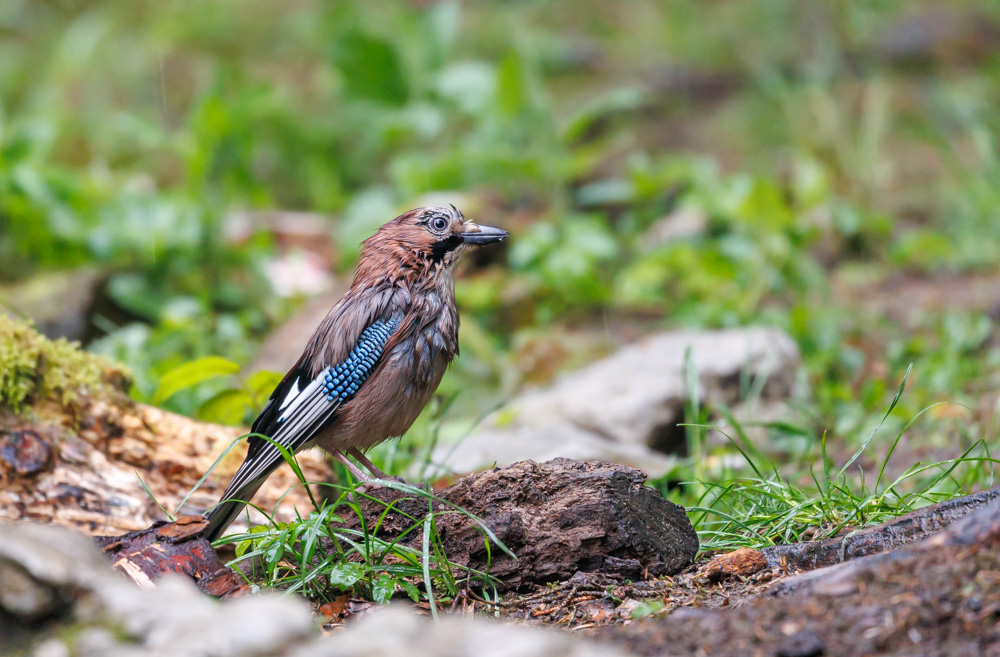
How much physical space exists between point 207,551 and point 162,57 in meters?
10.6

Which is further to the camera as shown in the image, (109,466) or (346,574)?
(109,466)


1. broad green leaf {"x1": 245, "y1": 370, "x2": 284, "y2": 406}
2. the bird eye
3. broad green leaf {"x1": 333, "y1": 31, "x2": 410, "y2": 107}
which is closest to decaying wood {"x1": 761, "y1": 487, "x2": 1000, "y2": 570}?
the bird eye

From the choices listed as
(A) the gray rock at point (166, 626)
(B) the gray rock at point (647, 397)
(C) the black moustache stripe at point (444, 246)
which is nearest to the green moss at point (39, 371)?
(C) the black moustache stripe at point (444, 246)

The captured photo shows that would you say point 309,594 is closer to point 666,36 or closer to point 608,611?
point 608,611

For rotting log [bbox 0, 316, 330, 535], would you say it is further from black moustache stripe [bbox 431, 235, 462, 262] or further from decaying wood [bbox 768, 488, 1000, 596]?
decaying wood [bbox 768, 488, 1000, 596]

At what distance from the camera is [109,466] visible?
3994 mm

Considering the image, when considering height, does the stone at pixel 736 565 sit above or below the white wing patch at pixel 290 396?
below

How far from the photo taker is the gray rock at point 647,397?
5324mm

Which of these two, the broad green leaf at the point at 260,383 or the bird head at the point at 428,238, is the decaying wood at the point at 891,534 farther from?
the broad green leaf at the point at 260,383

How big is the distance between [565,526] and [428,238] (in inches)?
62.7

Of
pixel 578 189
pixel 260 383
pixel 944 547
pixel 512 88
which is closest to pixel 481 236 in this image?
pixel 260 383

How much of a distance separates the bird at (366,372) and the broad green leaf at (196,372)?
0.50 meters

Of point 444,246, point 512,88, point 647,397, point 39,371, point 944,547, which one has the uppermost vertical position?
point 512,88

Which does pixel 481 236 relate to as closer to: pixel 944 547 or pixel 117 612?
pixel 944 547
